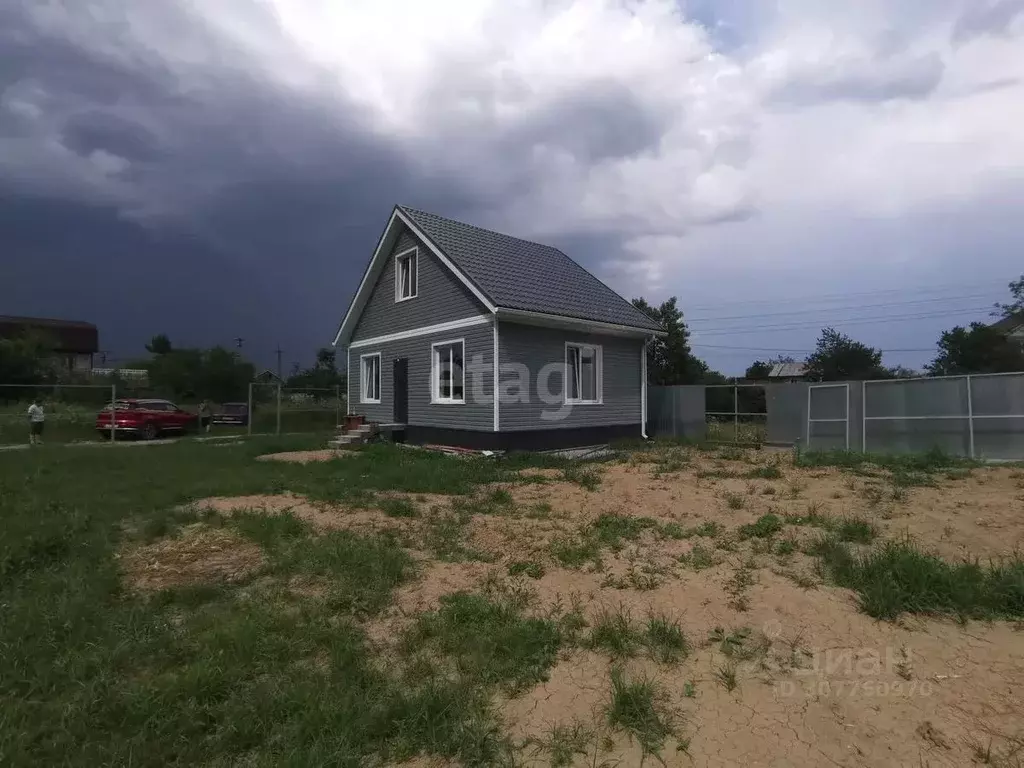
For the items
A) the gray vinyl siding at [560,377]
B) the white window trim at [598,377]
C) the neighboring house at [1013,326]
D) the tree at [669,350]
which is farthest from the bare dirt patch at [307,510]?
the neighboring house at [1013,326]

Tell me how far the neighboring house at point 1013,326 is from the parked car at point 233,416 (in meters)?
38.3

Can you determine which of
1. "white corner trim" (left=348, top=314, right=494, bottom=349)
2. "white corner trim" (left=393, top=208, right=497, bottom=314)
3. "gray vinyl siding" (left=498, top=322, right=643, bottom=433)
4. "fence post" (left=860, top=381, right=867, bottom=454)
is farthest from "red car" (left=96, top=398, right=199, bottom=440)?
"fence post" (left=860, top=381, right=867, bottom=454)

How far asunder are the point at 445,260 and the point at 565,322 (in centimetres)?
321

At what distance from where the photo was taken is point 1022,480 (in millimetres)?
8797

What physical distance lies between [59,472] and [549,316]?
33.5 feet

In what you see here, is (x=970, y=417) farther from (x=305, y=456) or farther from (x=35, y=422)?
(x=35, y=422)

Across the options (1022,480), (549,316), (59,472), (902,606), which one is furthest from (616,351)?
(59,472)

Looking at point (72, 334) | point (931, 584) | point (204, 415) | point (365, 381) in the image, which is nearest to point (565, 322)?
point (365, 381)

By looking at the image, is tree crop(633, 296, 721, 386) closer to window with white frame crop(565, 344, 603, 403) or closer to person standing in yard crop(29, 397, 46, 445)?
window with white frame crop(565, 344, 603, 403)

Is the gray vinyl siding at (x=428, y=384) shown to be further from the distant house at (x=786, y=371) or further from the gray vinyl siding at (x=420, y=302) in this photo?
the distant house at (x=786, y=371)

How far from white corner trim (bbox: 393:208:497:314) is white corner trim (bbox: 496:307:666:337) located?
41 centimetres

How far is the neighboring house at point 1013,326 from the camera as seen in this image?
100 ft

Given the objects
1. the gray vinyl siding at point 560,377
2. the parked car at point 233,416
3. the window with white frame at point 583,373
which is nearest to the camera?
the gray vinyl siding at point 560,377

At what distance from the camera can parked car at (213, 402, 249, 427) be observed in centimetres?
2423
